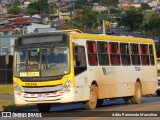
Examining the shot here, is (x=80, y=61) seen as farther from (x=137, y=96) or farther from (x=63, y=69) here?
(x=137, y=96)

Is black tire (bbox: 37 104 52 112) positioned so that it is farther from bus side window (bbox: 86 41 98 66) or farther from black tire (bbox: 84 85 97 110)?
bus side window (bbox: 86 41 98 66)

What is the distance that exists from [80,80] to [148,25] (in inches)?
4512

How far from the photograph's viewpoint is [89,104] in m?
25.6

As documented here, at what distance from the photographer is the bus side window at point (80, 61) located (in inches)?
969

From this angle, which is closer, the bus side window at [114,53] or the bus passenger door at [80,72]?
the bus passenger door at [80,72]

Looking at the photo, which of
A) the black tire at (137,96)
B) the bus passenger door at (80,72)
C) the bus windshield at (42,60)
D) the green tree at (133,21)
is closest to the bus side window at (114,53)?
the black tire at (137,96)

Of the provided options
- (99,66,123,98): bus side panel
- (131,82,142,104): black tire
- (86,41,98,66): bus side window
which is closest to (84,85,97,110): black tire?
(99,66,123,98): bus side panel

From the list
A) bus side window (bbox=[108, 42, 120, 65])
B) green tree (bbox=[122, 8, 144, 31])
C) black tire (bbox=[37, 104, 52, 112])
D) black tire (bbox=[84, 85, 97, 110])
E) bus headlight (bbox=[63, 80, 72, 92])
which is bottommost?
green tree (bbox=[122, 8, 144, 31])

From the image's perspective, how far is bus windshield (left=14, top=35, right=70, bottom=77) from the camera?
24234 mm

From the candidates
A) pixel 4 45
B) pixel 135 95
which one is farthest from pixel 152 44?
pixel 4 45

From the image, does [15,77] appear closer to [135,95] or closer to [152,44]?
[135,95]

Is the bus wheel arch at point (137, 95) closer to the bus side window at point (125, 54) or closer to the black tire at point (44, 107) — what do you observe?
the bus side window at point (125, 54)

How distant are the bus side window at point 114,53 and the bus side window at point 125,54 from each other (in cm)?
46

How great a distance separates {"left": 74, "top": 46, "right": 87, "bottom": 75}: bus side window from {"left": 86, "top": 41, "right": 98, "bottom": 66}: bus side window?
21.2 inches
